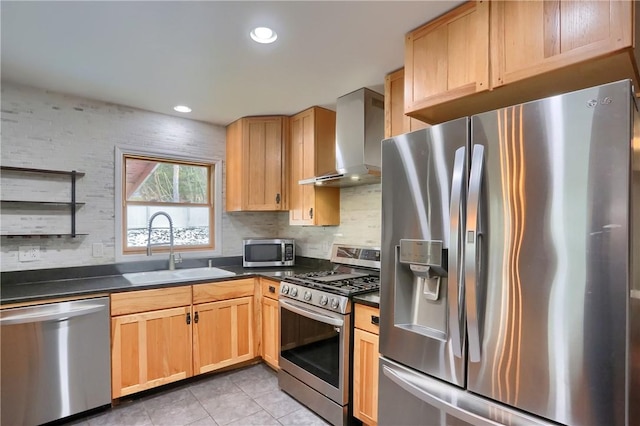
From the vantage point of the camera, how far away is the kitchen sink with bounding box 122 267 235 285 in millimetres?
2705

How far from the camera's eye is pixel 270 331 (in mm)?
2949

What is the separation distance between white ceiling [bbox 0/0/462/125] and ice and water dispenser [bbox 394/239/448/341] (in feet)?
3.92

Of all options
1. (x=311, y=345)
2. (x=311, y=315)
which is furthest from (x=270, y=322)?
(x=311, y=315)

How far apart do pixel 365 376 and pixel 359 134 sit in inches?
68.7

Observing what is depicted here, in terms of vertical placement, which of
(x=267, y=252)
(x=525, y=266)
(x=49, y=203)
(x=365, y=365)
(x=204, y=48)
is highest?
(x=204, y=48)

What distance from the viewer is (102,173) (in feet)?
9.57

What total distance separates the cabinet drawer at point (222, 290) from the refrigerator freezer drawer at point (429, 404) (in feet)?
5.41

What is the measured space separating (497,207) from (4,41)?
111 inches

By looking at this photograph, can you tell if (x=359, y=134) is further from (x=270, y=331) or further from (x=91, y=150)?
(x=91, y=150)

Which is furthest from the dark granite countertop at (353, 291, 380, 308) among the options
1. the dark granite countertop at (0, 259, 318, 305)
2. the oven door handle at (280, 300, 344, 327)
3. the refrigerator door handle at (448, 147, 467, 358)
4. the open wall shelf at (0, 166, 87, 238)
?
the open wall shelf at (0, 166, 87, 238)

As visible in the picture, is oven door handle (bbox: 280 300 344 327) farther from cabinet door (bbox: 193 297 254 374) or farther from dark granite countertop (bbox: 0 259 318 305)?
cabinet door (bbox: 193 297 254 374)

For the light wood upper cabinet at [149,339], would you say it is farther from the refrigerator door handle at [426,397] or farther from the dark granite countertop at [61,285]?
the refrigerator door handle at [426,397]

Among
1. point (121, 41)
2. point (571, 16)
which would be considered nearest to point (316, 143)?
point (121, 41)

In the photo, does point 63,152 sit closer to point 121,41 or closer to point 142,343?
point 121,41
